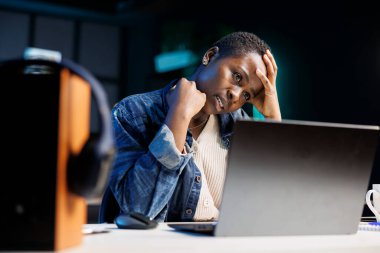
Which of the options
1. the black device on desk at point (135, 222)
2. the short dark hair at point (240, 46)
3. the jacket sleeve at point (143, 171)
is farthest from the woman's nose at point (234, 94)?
the black device on desk at point (135, 222)

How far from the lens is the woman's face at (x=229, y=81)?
4.47ft

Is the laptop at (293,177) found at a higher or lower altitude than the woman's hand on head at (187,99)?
lower

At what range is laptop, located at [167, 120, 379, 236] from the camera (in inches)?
29.2

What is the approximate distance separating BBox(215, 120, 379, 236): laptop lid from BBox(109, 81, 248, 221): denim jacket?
382 mm

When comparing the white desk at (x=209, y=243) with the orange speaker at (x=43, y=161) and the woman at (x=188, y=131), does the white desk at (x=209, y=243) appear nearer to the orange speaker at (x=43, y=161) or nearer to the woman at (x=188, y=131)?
the orange speaker at (x=43, y=161)

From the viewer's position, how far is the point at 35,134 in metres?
0.60

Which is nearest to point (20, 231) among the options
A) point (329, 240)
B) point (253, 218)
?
point (253, 218)

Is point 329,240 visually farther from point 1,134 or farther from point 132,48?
point 132,48

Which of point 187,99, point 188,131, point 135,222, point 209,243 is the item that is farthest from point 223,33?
point 209,243

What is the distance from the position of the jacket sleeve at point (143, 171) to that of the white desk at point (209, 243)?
0.99 feet

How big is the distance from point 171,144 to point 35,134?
535mm

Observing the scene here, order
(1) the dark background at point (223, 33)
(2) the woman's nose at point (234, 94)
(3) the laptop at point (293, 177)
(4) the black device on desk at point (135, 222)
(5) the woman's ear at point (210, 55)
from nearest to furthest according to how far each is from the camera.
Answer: (3) the laptop at point (293, 177), (4) the black device on desk at point (135, 222), (2) the woman's nose at point (234, 94), (5) the woman's ear at point (210, 55), (1) the dark background at point (223, 33)

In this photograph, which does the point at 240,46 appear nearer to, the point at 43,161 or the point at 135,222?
the point at 135,222

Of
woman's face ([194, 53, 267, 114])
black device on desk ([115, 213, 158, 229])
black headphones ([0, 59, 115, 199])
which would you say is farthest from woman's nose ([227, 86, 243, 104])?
black headphones ([0, 59, 115, 199])
